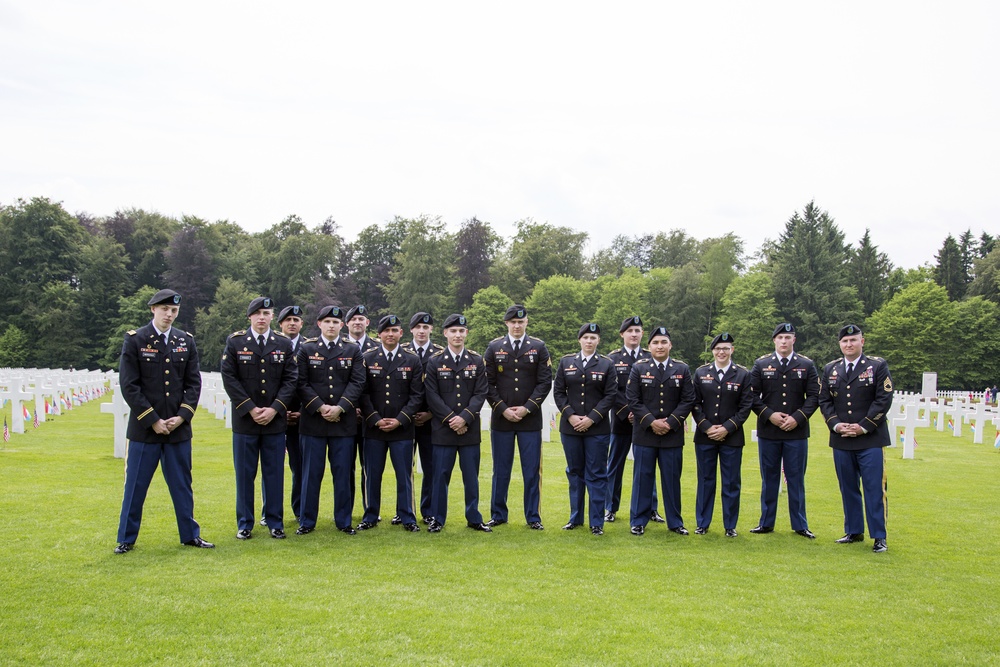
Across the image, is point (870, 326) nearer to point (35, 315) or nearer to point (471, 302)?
point (471, 302)

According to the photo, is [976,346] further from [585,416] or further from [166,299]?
[166,299]

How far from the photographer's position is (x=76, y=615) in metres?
Result: 5.06

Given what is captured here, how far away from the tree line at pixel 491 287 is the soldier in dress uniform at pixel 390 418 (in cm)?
4648

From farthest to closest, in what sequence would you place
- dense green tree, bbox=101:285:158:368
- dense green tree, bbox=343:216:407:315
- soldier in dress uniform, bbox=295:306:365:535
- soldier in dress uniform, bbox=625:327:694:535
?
dense green tree, bbox=343:216:407:315
dense green tree, bbox=101:285:158:368
soldier in dress uniform, bbox=625:327:694:535
soldier in dress uniform, bbox=295:306:365:535

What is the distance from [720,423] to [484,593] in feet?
12.4

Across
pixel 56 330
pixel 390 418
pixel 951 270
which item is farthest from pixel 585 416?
pixel 951 270

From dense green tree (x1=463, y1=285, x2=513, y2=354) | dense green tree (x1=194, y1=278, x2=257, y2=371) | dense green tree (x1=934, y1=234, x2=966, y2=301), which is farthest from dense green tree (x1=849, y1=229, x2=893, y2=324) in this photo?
dense green tree (x1=194, y1=278, x2=257, y2=371)

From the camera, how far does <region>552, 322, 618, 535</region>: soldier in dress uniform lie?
27.4 ft

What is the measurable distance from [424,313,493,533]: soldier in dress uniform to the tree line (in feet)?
152

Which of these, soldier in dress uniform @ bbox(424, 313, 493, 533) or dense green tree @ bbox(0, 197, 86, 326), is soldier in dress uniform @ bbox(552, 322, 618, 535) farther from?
dense green tree @ bbox(0, 197, 86, 326)

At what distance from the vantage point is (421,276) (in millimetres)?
65750

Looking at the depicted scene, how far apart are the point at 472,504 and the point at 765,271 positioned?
59.8 meters

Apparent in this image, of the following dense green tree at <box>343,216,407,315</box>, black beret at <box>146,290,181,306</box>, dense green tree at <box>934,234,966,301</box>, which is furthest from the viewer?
A: dense green tree at <box>343,216,407,315</box>

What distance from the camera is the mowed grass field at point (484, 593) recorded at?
4637 mm
